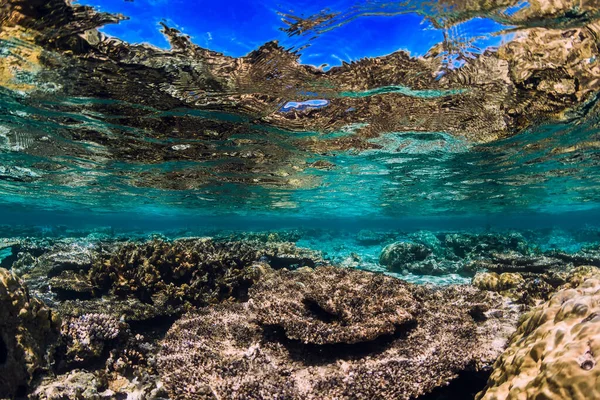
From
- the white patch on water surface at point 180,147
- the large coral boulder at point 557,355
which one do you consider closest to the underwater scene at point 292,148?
the large coral boulder at point 557,355

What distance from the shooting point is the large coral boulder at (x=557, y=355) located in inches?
103

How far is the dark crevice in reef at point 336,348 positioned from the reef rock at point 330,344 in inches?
0.6

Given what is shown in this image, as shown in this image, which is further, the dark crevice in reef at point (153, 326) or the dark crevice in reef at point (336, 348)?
the dark crevice in reef at point (153, 326)

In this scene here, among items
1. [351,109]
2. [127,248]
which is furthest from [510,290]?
[127,248]

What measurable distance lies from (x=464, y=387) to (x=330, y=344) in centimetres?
201

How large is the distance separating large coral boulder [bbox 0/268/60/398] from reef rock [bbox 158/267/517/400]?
6.29 ft

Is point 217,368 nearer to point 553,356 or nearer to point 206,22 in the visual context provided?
point 553,356

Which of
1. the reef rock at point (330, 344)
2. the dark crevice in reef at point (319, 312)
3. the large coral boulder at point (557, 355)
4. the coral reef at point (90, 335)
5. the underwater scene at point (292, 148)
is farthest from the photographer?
the coral reef at point (90, 335)

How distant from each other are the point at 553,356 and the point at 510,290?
6.70 meters

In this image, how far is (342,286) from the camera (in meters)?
5.79

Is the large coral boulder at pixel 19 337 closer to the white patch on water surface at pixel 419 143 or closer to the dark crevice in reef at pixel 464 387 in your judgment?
the dark crevice in reef at pixel 464 387

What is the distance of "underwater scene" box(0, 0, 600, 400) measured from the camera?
4.22 m

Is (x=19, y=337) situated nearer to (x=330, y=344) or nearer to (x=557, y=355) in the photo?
(x=330, y=344)

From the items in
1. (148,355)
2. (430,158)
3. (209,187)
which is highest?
(430,158)
